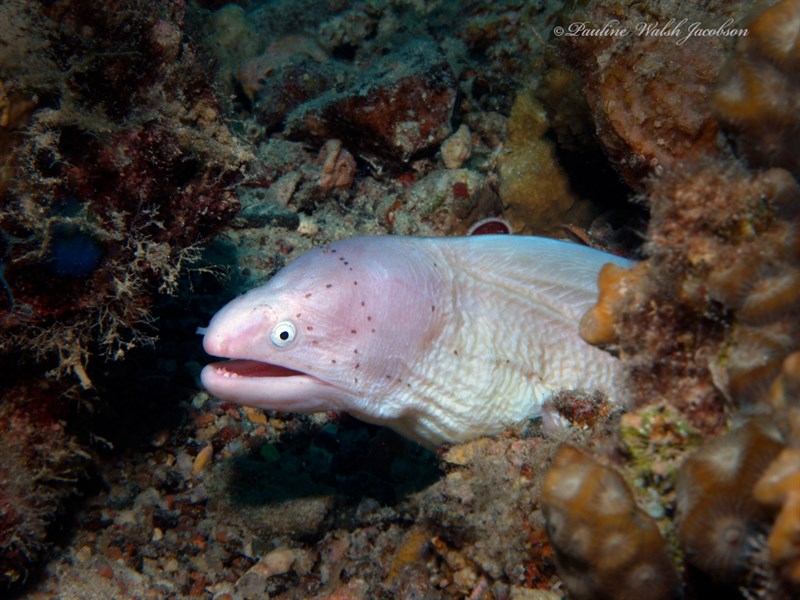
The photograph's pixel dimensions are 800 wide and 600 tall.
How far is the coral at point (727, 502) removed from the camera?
136cm

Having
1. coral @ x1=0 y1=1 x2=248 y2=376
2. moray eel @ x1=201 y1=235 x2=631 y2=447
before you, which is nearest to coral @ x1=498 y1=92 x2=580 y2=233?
moray eel @ x1=201 y1=235 x2=631 y2=447

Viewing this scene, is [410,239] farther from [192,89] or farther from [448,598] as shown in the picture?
[448,598]

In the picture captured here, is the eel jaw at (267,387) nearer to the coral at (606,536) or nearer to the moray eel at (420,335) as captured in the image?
the moray eel at (420,335)

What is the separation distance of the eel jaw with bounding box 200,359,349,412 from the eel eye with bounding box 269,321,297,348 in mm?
219

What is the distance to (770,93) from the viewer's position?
1.82m

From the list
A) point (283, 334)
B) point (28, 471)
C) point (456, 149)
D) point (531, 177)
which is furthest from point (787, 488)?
point (456, 149)

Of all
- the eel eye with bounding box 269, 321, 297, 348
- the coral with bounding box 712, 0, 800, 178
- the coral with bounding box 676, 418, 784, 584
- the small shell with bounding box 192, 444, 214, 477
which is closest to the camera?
the coral with bounding box 676, 418, 784, 584

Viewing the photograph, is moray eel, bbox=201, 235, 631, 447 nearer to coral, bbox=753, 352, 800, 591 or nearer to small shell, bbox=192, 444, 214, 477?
small shell, bbox=192, 444, 214, 477

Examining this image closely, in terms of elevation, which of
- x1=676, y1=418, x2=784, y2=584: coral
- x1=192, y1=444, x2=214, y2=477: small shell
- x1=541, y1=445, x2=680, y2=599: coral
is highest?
x1=676, y1=418, x2=784, y2=584: coral

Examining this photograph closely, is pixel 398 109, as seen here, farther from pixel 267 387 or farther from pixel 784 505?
pixel 784 505

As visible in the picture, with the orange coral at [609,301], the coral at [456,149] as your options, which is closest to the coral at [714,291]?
the orange coral at [609,301]

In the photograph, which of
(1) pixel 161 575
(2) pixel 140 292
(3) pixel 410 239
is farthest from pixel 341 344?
(1) pixel 161 575

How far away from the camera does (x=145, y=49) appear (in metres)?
2.85

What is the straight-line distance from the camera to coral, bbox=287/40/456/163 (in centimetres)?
556
